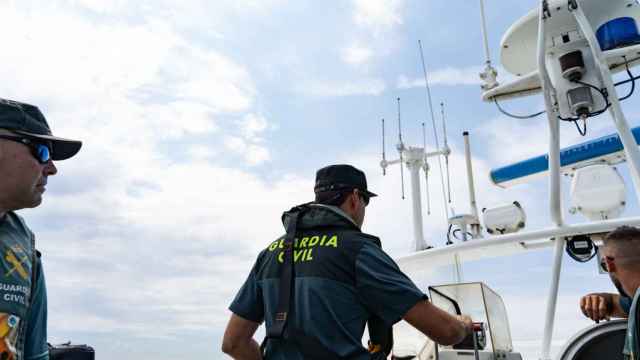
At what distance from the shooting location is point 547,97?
3975mm

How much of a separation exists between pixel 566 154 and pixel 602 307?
193 cm

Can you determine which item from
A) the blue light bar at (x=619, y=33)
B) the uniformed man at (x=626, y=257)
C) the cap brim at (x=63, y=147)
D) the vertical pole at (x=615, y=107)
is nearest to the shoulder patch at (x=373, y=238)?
the uniformed man at (x=626, y=257)

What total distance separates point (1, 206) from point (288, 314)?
3.74 ft

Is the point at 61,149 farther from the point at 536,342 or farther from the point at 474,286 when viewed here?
the point at 536,342

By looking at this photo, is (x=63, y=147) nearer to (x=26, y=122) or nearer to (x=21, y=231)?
(x=26, y=122)

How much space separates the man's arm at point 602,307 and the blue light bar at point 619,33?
2087mm

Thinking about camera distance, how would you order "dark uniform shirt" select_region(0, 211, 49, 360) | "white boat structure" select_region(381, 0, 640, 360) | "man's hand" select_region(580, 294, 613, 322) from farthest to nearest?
"white boat structure" select_region(381, 0, 640, 360)
"man's hand" select_region(580, 294, 613, 322)
"dark uniform shirt" select_region(0, 211, 49, 360)

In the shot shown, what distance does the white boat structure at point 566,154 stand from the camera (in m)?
3.72

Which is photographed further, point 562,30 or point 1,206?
point 562,30

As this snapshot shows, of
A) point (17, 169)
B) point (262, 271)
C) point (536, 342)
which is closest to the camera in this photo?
point (17, 169)

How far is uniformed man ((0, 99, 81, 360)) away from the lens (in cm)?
160

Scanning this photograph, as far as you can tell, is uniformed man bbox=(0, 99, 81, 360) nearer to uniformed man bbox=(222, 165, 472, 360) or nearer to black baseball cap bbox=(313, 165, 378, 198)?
uniformed man bbox=(222, 165, 472, 360)

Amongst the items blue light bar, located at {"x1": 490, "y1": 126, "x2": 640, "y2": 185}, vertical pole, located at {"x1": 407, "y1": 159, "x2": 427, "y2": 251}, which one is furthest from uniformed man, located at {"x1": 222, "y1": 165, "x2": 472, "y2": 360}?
vertical pole, located at {"x1": 407, "y1": 159, "x2": 427, "y2": 251}

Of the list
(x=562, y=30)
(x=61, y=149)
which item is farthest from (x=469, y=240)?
(x=61, y=149)
